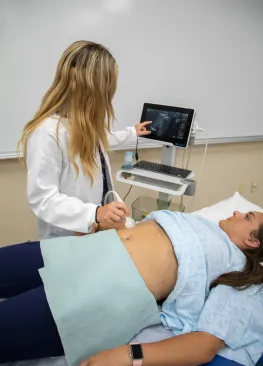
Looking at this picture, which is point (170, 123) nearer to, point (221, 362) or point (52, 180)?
point (52, 180)

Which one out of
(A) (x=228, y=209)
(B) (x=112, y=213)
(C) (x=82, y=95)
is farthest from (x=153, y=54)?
(B) (x=112, y=213)

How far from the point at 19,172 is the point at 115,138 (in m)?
0.71

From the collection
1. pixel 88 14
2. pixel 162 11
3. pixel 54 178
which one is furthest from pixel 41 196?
pixel 162 11

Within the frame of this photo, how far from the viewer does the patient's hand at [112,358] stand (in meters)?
0.85

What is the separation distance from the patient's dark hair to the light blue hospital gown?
0.02m

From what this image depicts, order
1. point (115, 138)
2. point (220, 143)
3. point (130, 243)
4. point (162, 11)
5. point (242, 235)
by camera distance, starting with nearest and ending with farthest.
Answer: point (130, 243), point (242, 235), point (115, 138), point (162, 11), point (220, 143)

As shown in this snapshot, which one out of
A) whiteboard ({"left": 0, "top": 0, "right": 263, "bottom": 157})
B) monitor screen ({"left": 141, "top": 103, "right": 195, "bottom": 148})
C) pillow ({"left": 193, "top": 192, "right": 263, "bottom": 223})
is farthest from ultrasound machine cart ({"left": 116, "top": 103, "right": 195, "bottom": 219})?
whiteboard ({"left": 0, "top": 0, "right": 263, "bottom": 157})

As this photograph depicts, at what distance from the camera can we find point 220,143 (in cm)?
246

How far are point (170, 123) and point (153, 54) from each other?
1.87ft

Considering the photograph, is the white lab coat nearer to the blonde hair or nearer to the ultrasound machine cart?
the blonde hair

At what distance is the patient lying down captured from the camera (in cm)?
89

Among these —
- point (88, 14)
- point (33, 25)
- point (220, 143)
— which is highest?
point (88, 14)

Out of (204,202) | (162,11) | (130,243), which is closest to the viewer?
(130,243)

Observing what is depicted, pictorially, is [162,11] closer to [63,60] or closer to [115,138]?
[115,138]
